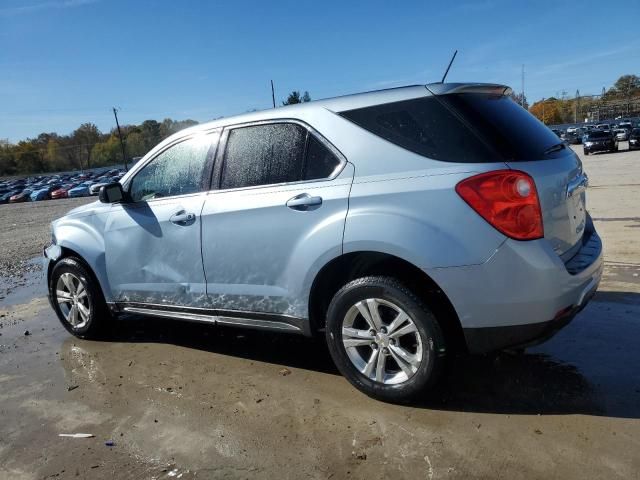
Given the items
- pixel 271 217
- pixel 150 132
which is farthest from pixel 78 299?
pixel 150 132

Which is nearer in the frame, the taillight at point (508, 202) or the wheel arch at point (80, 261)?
the taillight at point (508, 202)

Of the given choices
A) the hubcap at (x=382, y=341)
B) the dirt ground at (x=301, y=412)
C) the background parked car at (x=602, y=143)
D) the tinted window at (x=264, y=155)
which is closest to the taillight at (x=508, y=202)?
the hubcap at (x=382, y=341)

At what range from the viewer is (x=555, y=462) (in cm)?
263

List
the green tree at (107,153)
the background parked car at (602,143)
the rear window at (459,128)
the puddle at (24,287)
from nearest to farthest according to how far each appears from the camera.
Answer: the rear window at (459,128), the puddle at (24,287), the background parked car at (602,143), the green tree at (107,153)

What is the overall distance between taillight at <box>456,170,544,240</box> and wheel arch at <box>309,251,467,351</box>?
493 millimetres

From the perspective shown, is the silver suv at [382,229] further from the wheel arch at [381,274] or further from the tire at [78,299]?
the tire at [78,299]

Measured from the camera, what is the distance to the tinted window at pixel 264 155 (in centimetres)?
363

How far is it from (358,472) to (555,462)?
982mm

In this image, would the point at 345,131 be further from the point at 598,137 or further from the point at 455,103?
the point at 598,137

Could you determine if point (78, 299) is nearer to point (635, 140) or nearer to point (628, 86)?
point (635, 140)

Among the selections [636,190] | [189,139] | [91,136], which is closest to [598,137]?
[636,190]

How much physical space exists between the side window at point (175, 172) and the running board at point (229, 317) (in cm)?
94

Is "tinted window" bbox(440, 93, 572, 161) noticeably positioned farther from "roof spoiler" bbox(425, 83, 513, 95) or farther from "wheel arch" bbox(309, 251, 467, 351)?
"wheel arch" bbox(309, 251, 467, 351)

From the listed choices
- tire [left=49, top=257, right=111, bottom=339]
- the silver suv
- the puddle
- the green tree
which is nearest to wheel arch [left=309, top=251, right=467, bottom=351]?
the silver suv
